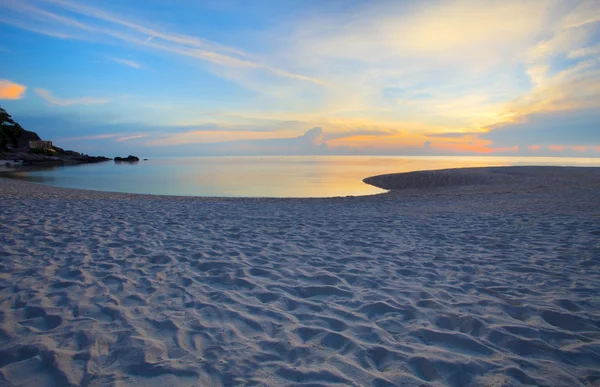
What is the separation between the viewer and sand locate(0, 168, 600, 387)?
267cm

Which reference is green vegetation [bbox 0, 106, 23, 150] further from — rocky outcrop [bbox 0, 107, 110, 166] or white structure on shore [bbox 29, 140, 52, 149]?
white structure on shore [bbox 29, 140, 52, 149]

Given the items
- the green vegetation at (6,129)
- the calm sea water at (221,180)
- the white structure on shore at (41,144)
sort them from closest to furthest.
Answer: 1. the calm sea water at (221,180)
2. the green vegetation at (6,129)
3. the white structure on shore at (41,144)

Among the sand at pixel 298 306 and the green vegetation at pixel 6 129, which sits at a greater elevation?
the green vegetation at pixel 6 129

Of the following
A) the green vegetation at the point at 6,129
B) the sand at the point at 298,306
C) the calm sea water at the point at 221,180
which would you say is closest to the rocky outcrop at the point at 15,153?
the green vegetation at the point at 6,129

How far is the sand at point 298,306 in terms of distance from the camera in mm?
2674

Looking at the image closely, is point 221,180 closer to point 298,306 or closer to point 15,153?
point 298,306

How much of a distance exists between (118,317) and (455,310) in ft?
11.6

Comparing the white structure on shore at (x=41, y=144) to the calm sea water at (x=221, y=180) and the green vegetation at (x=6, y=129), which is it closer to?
the green vegetation at (x=6, y=129)

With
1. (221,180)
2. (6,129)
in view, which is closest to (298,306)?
(221,180)

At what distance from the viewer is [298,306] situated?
3.81m

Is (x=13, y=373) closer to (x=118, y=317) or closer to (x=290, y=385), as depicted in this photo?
(x=118, y=317)

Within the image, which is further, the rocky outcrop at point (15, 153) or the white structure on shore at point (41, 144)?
the white structure on shore at point (41, 144)

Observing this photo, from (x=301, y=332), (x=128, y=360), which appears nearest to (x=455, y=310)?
(x=301, y=332)

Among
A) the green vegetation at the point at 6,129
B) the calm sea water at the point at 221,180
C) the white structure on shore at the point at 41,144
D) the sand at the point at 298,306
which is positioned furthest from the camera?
the white structure on shore at the point at 41,144
